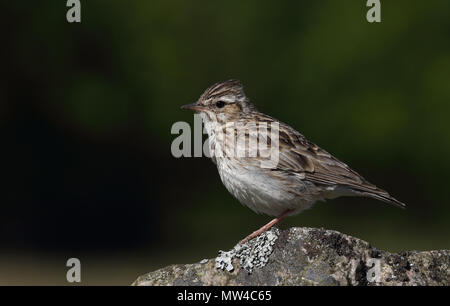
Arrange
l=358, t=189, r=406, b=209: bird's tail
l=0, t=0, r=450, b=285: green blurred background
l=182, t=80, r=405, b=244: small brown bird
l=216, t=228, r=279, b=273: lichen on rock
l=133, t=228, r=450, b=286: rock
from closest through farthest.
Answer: l=133, t=228, r=450, b=286: rock, l=216, t=228, r=279, b=273: lichen on rock, l=358, t=189, r=406, b=209: bird's tail, l=182, t=80, r=405, b=244: small brown bird, l=0, t=0, r=450, b=285: green blurred background

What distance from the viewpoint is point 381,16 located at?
62.0ft

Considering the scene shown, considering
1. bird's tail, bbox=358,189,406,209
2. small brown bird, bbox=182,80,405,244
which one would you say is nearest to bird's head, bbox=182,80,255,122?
small brown bird, bbox=182,80,405,244

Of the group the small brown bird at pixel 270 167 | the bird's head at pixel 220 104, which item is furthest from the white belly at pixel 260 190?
the bird's head at pixel 220 104

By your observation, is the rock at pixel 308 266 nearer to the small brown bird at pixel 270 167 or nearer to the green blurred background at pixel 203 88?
the small brown bird at pixel 270 167

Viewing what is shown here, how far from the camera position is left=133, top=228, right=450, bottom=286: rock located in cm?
609

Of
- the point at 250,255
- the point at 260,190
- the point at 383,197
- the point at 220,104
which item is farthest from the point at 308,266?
the point at 220,104

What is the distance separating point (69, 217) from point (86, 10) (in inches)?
212

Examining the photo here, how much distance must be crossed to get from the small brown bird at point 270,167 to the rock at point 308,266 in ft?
4.13

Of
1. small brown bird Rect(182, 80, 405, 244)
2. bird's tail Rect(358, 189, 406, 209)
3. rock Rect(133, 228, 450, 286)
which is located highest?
small brown bird Rect(182, 80, 405, 244)

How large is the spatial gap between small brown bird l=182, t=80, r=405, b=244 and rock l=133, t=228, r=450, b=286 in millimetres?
1259

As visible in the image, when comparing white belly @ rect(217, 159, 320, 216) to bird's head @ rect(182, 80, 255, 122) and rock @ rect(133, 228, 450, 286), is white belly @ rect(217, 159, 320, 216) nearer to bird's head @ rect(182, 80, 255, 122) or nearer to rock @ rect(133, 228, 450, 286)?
bird's head @ rect(182, 80, 255, 122)

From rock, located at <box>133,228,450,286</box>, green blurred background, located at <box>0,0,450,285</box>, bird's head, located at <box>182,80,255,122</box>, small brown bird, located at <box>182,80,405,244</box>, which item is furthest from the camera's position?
green blurred background, located at <box>0,0,450,285</box>

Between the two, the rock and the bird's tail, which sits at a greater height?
the bird's tail

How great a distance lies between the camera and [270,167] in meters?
8.02
